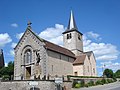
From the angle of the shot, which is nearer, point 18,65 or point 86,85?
point 86,85

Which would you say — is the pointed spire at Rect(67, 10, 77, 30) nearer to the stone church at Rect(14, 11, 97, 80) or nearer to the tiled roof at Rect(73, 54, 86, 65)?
the stone church at Rect(14, 11, 97, 80)

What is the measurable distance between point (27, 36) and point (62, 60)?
9527mm

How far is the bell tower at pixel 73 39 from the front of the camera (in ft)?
180

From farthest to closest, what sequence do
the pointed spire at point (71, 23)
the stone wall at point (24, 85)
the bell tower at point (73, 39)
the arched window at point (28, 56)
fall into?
1. the pointed spire at point (71, 23)
2. the bell tower at point (73, 39)
3. the arched window at point (28, 56)
4. the stone wall at point (24, 85)

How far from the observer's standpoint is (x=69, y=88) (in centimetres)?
3092

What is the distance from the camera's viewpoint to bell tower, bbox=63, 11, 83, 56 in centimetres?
5475

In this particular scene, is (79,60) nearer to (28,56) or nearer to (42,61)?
(42,61)

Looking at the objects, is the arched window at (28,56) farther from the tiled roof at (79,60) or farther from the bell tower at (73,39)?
the bell tower at (73,39)

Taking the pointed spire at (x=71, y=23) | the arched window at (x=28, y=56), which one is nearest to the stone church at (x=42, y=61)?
the arched window at (x=28, y=56)

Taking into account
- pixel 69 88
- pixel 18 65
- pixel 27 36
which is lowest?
pixel 69 88

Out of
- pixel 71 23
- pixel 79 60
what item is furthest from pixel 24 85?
pixel 71 23

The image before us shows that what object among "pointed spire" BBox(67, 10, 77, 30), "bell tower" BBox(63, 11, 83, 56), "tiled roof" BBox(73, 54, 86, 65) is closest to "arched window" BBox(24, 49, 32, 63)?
"tiled roof" BBox(73, 54, 86, 65)

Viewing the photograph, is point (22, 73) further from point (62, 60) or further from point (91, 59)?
point (91, 59)

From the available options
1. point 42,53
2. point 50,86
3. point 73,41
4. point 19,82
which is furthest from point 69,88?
point 73,41
